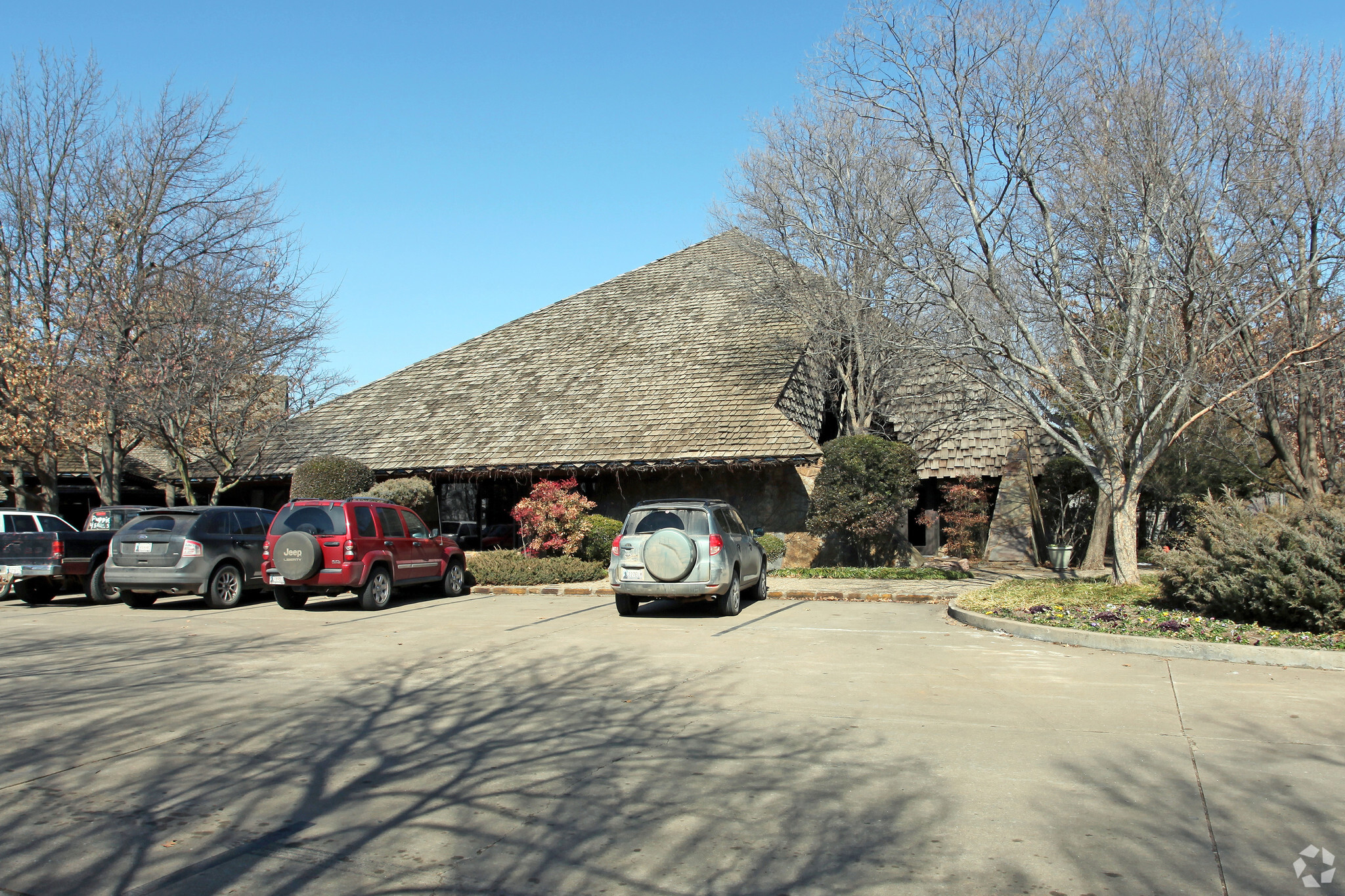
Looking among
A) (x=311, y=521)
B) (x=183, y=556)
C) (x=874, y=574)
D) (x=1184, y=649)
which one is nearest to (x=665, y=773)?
(x=1184, y=649)

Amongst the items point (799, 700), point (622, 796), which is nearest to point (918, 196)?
point (799, 700)

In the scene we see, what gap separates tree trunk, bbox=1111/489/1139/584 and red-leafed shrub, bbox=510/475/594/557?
10544mm

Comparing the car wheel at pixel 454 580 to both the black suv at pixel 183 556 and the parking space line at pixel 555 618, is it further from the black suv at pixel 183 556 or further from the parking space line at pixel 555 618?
the parking space line at pixel 555 618

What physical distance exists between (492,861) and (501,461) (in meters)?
19.0

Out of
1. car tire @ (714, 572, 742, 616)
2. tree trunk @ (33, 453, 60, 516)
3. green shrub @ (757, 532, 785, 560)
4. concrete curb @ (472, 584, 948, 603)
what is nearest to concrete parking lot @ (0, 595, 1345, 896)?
car tire @ (714, 572, 742, 616)

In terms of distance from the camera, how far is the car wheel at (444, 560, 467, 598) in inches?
708

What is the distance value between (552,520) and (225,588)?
6463mm

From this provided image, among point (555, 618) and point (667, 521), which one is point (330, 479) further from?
point (667, 521)

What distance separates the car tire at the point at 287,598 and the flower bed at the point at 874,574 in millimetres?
9435

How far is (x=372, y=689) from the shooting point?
8.76 meters

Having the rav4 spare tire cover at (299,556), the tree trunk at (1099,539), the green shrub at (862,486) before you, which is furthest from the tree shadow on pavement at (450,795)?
the tree trunk at (1099,539)

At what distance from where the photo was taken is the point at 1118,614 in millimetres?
11750

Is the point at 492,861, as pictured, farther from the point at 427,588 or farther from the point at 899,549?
the point at 899,549

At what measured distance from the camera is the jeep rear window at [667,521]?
1406 centimetres
